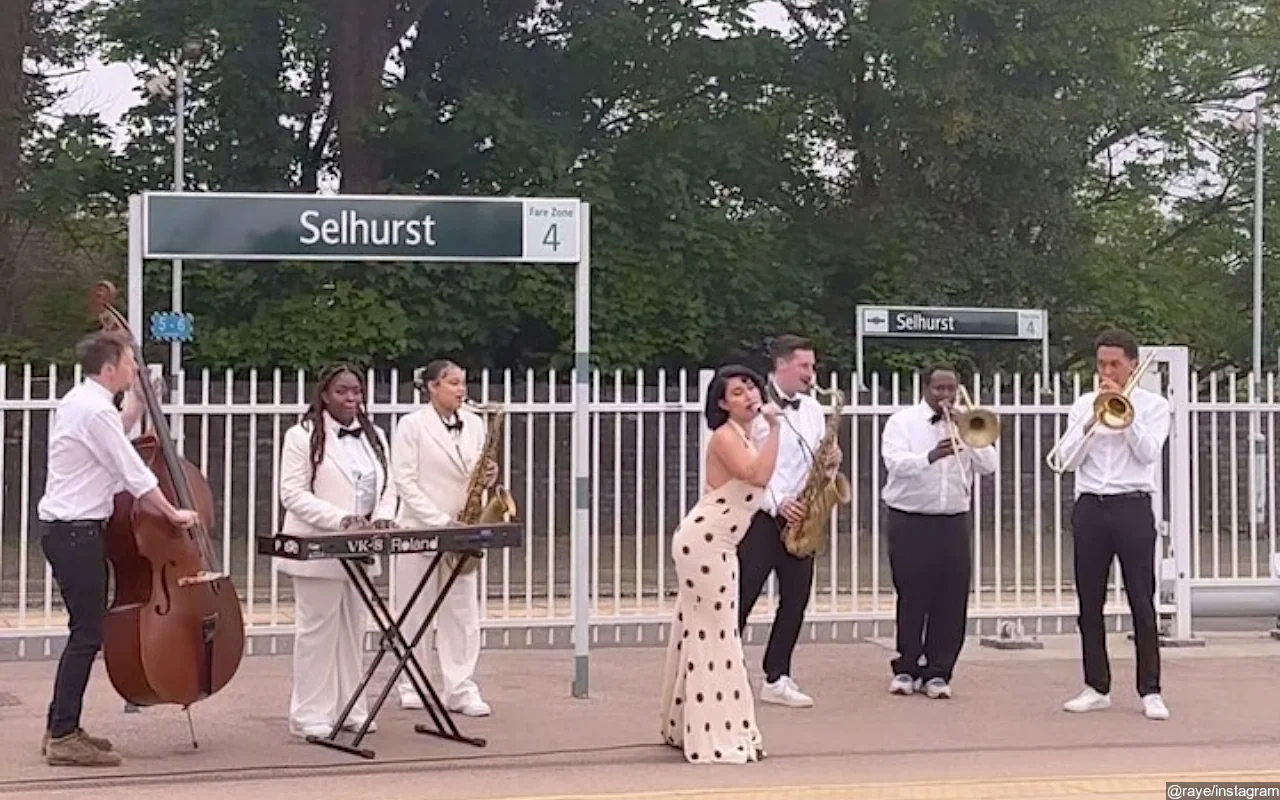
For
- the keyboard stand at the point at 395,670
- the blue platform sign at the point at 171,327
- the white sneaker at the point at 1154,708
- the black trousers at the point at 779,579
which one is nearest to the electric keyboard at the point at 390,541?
the keyboard stand at the point at 395,670

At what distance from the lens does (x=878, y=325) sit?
63.3ft

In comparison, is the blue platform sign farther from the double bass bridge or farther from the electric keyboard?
the double bass bridge

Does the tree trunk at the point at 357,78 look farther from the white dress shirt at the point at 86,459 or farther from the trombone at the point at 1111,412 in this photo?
the white dress shirt at the point at 86,459

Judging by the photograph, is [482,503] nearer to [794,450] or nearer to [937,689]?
[794,450]

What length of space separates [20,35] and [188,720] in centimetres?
1848

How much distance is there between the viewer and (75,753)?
695cm

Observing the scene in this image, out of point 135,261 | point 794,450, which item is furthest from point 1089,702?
point 135,261

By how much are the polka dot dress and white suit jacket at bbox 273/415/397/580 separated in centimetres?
156

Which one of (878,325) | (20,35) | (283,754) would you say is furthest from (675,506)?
(20,35)

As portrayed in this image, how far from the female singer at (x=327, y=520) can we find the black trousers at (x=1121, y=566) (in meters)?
3.58

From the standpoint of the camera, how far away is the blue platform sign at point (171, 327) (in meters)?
20.8

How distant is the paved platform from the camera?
6746mm

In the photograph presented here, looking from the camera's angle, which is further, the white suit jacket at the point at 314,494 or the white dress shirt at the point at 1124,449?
the white dress shirt at the point at 1124,449

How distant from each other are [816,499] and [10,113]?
18.4m
